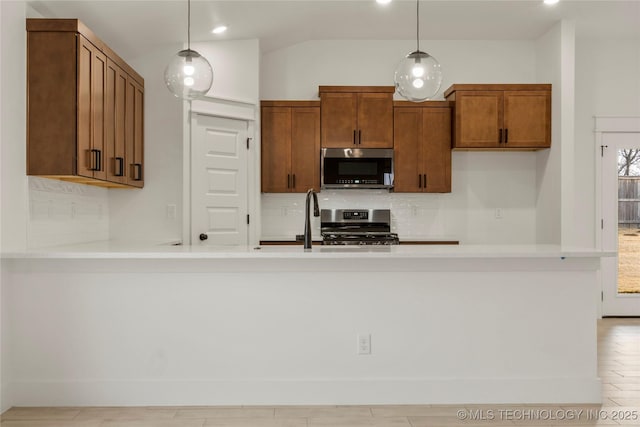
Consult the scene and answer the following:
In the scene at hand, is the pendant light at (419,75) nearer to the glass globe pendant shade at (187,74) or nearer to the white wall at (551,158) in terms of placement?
the glass globe pendant shade at (187,74)

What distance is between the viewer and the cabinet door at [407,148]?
17.6ft

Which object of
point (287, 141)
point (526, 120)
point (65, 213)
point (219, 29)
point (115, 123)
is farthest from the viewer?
point (287, 141)

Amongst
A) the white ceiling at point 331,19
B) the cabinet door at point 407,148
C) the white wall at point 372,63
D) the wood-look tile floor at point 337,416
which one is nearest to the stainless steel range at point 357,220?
the cabinet door at point 407,148

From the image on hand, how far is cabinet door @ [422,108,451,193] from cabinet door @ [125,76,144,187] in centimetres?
272

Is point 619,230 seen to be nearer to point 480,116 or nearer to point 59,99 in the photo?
point 480,116

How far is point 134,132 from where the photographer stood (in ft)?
14.4

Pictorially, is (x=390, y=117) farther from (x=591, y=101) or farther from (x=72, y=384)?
(x=72, y=384)

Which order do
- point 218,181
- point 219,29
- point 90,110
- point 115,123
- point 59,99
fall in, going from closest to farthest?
point 59,99 → point 90,110 → point 115,123 → point 219,29 → point 218,181

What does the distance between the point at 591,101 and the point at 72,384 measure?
5483 mm

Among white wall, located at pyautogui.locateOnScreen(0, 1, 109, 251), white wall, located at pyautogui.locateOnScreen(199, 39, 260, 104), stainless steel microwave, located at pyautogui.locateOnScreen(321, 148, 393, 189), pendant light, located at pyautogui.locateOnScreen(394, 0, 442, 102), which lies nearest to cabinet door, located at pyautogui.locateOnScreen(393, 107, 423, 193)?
stainless steel microwave, located at pyautogui.locateOnScreen(321, 148, 393, 189)

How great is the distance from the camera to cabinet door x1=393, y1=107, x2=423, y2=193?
538 cm

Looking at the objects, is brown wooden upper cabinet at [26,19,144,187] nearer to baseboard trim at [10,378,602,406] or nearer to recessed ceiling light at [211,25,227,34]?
baseboard trim at [10,378,602,406]

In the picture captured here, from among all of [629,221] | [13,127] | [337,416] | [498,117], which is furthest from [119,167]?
[629,221]

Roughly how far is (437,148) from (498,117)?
2.16 feet
